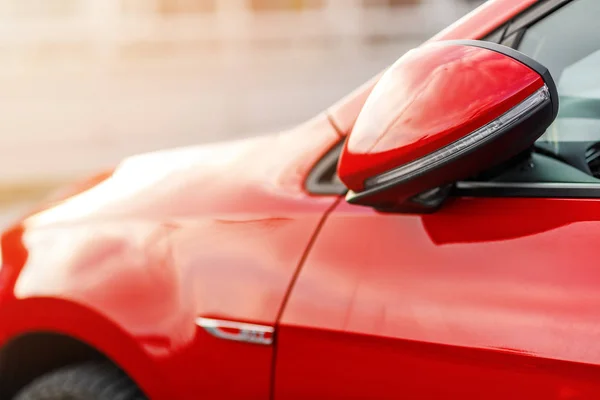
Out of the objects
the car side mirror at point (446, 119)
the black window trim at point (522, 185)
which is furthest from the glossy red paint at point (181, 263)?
the car side mirror at point (446, 119)

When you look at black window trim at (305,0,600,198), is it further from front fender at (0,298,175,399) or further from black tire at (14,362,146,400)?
black tire at (14,362,146,400)

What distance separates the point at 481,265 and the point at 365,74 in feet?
34.9

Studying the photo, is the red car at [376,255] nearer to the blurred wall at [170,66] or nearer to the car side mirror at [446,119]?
the car side mirror at [446,119]

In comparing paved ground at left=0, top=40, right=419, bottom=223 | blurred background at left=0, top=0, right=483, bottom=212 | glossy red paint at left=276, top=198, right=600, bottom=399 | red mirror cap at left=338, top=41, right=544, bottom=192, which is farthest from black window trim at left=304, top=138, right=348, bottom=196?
blurred background at left=0, top=0, right=483, bottom=212

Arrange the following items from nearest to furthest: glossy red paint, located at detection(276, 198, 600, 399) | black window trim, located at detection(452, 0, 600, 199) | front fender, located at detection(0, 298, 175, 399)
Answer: glossy red paint, located at detection(276, 198, 600, 399)
black window trim, located at detection(452, 0, 600, 199)
front fender, located at detection(0, 298, 175, 399)

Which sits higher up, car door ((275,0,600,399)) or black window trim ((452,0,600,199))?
black window trim ((452,0,600,199))

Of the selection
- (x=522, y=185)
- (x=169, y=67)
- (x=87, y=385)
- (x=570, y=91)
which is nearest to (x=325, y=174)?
(x=522, y=185)

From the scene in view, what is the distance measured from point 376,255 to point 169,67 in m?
12.6

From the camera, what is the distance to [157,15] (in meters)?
14.4

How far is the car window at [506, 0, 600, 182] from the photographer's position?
1385 mm

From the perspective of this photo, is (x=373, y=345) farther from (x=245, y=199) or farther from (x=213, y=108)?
(x=213, y=108)

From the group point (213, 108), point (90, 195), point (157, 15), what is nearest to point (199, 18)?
point (157, 15)

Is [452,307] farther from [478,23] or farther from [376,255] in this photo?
[478,23]

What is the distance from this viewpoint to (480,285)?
1.21 meters
